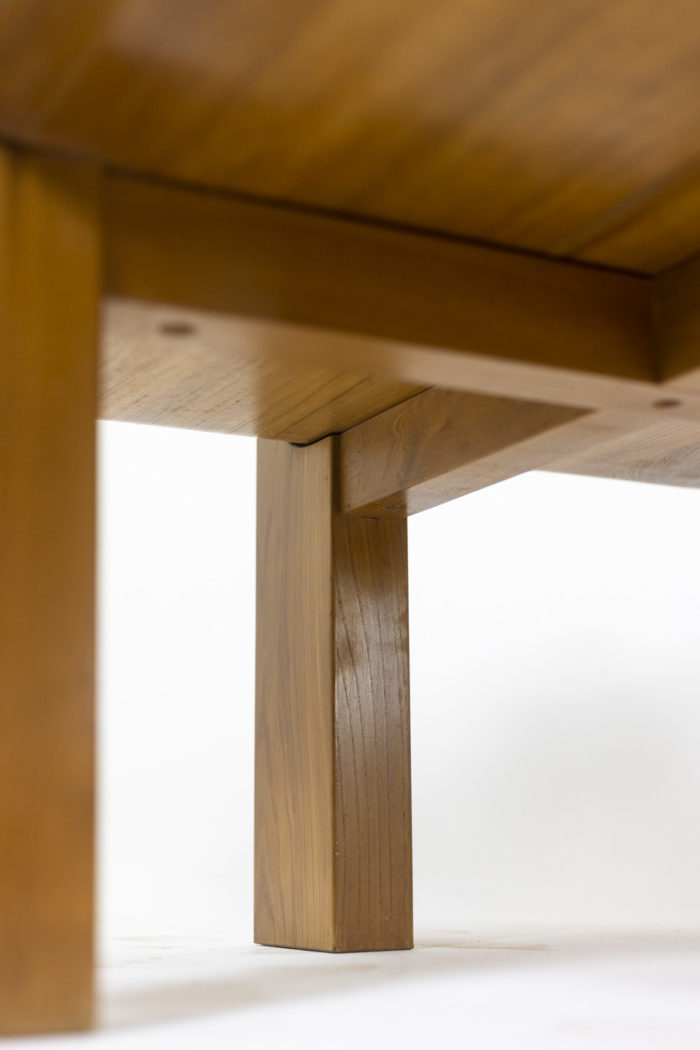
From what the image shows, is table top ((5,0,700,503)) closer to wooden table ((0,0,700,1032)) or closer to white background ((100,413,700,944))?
wooden table ((0,0,700,1032))

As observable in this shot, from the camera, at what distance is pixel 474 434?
7.98 feet

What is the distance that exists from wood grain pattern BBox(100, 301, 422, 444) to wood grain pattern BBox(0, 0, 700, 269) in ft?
1.84

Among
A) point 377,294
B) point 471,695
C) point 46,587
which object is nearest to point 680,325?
point 377,294

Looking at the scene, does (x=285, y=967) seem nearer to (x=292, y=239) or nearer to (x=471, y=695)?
(x=292, y=239)

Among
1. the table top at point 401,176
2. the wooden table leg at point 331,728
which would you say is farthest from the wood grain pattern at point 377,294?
the wooden table leg at point 331,728

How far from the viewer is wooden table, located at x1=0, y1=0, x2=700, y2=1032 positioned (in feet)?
4.73

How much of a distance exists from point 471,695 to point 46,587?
121 inches

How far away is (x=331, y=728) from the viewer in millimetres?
2740

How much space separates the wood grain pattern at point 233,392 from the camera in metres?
2.39

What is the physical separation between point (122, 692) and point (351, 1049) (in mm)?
2911

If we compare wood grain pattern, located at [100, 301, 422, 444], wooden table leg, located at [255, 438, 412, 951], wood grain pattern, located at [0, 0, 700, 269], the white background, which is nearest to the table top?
wood grain pattern, located at [0, 0, 700, 269]

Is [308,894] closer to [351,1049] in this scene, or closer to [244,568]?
[351,1049]

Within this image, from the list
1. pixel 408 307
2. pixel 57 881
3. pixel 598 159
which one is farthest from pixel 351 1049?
pixel 598 159

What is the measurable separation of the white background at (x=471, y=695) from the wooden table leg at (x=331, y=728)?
46.0 inches
